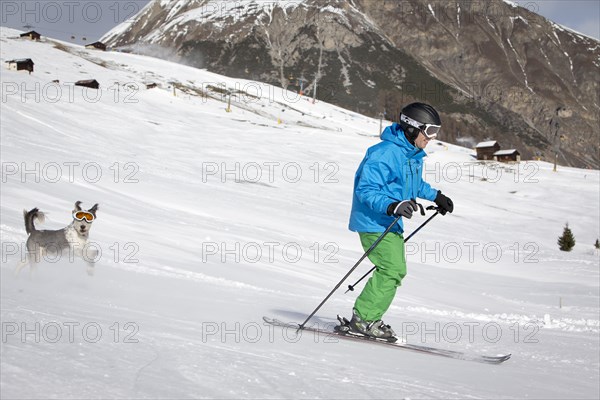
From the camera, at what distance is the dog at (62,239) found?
5430mm

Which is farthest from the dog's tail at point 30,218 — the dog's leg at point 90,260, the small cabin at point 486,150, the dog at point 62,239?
the small cabin at point 486,150

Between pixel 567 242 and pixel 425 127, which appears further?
pixel 567 242

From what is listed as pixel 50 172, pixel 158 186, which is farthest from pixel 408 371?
pixel 158 186

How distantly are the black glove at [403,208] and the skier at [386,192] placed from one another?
16 cm

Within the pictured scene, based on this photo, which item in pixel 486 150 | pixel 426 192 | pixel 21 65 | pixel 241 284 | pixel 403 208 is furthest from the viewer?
pixel 486 150

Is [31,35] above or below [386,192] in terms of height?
above

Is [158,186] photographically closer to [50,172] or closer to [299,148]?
[50,172]

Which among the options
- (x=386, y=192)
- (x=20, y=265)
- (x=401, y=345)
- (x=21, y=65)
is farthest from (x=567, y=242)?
(x=21, y=65)

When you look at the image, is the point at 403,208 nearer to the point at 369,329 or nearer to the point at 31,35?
the point at 369,329

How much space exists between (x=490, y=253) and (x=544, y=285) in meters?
6.51

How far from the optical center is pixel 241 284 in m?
7.13

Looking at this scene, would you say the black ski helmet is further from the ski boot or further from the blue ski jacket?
the ski boot

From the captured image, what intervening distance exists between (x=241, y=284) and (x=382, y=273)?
2698 millimetres

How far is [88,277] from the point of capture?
18.4ft
